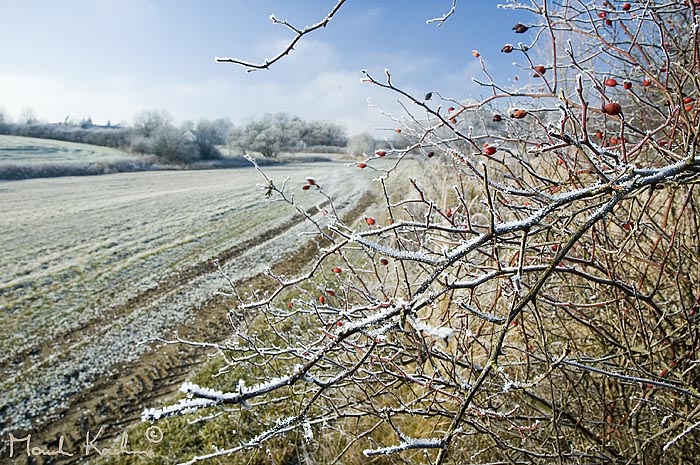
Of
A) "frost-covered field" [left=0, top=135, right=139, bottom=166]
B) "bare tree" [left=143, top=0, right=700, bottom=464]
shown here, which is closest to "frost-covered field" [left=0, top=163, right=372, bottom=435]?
"bare tree" [left=143, top=0, right=700, bottom=464]

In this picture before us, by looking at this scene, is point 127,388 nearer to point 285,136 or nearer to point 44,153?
point 44,153

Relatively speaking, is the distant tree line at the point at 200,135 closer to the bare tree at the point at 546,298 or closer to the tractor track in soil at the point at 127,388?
the tractor track in soil at the point at 127,388

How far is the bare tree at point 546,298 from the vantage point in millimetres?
893

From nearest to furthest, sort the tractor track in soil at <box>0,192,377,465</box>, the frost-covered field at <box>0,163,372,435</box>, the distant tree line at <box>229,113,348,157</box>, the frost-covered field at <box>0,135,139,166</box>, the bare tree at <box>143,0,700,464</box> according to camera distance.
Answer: the bare tree at <box>143,0,700,464</box>
the tractor track in soil at <box>0,192,377,465</box>
the frost-covered field at <box>0,163,372,435</box>
the frost-covered field at <box>0,135,139,166</box>
the distant tree line at <box>229,113,348,157</box>

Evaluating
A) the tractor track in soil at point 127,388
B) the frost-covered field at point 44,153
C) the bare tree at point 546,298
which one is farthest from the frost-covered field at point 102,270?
the frost-covered field at point 44,153

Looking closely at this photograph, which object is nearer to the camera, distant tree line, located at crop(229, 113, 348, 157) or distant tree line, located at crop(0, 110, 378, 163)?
distant tree line, located at crop(0, 110, 378, 163)

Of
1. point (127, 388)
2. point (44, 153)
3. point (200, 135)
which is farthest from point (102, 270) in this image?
point (200, 135)

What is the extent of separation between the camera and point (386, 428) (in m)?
3.41

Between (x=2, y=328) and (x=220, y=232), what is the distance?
23.9 feet

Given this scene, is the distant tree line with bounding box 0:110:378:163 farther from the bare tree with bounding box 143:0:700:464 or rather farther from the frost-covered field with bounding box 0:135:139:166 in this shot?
the bare tree with bounding box 143:0:700:464

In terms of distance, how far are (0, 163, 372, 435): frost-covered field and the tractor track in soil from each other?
0.14 metres

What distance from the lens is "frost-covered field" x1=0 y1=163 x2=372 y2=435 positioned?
19.6ft

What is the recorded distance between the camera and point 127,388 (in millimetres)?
5512

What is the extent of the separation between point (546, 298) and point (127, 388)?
5397 millimetres
